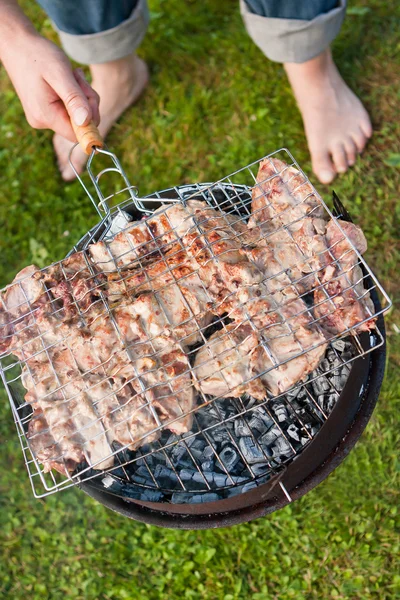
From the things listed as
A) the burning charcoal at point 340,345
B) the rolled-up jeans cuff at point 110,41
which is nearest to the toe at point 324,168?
the rolled-up jeans cuff at point 110,41

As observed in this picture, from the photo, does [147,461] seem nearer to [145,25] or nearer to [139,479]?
[139,479]

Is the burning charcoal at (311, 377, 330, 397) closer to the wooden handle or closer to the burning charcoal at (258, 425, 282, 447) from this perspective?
the burning charcoal at (258, 425, 282, 447)

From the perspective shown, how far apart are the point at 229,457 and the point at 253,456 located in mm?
119

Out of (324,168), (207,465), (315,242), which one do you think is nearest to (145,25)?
(324,168)

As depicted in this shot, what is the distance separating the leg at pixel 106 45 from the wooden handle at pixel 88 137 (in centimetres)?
162

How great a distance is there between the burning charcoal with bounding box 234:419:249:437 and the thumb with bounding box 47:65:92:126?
1625 mm

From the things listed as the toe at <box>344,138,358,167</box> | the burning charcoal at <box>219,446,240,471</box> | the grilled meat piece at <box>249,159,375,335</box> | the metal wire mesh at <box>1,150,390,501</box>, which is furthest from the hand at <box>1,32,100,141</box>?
the toe at <box>344,138,358,167</box>

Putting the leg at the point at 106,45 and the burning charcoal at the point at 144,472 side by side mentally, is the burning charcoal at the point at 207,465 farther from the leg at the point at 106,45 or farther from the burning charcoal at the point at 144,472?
the leg at the point at 106,45

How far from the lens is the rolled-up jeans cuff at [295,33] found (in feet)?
12.0

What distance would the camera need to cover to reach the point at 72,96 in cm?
261

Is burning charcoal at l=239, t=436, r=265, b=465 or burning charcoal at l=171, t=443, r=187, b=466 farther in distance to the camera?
burning charcoal at l=171, t=443, r=187, b=466

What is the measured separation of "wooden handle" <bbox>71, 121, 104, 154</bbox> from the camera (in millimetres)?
2543

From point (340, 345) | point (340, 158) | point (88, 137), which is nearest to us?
point (88, 137)

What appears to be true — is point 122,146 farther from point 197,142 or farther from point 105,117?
point 197,142
